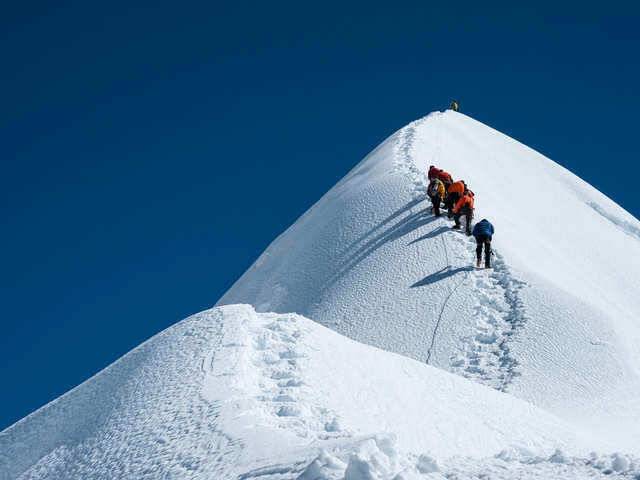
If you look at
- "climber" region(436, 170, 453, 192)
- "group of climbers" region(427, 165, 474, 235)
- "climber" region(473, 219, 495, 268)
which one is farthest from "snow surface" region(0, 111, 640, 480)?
"climber" region(436, 170, 453, 192)

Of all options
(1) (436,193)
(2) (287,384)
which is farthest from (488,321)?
(2) (287,384)

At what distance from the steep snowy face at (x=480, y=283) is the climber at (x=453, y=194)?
0.51 metres

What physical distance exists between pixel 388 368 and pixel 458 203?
7.66m

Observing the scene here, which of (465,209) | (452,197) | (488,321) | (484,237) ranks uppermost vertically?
(452,197)

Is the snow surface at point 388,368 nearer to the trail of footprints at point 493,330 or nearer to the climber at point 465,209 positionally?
the trail of footprints at point 493,330

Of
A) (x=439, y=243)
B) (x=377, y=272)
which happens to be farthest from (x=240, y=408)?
(x=439, y=243)

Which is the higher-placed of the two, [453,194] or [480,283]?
[453,194]

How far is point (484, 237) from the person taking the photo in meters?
14.0

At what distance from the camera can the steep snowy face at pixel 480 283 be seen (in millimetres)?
11250

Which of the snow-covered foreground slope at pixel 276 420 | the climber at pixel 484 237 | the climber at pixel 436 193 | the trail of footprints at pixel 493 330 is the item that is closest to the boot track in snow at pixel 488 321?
the trail of footprints at pixel 493 330

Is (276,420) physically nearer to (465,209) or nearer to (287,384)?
(287,384)

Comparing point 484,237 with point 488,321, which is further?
point 484,237

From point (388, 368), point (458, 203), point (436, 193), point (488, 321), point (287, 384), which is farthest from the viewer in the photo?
point (436, 193)

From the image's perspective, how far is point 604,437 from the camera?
909cm
